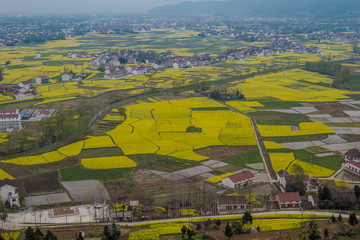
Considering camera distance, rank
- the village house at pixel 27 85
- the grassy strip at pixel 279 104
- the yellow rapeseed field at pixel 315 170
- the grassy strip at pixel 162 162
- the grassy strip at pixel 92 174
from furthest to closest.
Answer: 1. the village house at pixel 27 85
2. the grassy strip at pixel 279 104
3. the grassy strip at pixel 162 162
4. the yellow rapeseed field at pixel 315 170
5. the grassy strip at pixel 92 174

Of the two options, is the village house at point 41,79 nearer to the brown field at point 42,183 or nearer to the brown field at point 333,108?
the brown field at point 42,183

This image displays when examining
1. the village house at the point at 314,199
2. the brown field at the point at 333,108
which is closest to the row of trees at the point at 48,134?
the village house at the point at 314,199

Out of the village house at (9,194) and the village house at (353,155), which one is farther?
the village house at (353,155)

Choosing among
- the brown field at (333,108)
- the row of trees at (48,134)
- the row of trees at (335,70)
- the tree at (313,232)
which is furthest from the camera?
the row of trees at (335,70)

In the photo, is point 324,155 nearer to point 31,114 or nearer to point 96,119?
point 96,119

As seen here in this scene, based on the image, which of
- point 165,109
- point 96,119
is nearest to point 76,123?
point 96,119

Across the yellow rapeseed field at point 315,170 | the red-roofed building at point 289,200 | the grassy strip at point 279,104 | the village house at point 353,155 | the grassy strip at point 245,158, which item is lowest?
the grassy strip at point 279,104

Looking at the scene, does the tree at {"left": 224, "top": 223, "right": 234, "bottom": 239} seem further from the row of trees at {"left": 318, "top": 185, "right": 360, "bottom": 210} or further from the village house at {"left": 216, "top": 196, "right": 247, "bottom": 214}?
the row of trees at {"left": 318, "top": 185, "right": 360, "bottom": 210}
